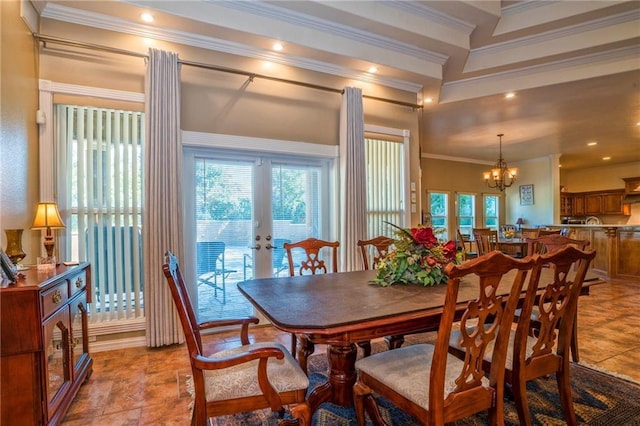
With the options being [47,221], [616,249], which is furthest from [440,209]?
[47,221]

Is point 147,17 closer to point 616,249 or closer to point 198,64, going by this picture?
point 198,64

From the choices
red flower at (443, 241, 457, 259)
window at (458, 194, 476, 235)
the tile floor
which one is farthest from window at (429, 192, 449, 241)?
red flower at (443, 241, 457, 259)

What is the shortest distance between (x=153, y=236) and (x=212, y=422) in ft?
5.60

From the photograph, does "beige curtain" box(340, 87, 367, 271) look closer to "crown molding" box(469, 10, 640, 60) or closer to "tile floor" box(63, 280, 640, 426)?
"tile floor" box(63, 280, 640, 426)

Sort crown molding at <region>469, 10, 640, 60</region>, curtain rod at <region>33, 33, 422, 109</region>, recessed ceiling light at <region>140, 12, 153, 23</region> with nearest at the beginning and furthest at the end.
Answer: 1. curtain rod at <region>33, 33, 422, 109</region>
2. recessed ceiling light at <region>140, 12, 153, 23</region>
3. crown molding at <region>469, 10, 640, 60</region>

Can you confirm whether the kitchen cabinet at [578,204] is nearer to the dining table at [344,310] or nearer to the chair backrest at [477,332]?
the dining table at [344,310]

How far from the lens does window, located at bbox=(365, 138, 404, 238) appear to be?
4293 mm

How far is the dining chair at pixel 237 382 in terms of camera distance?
1350 mm

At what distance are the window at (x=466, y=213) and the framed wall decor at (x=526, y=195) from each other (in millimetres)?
1337

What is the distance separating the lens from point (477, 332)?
1.39 meters

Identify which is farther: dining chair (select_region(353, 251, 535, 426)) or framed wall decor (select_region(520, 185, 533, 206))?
framed wall decor (select_region(520, 185, 533, 206))

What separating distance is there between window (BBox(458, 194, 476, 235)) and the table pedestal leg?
317 inches

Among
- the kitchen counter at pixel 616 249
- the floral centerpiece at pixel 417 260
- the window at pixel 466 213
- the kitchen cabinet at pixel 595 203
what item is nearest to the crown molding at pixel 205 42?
the floral centerpiece at pixel 417 260

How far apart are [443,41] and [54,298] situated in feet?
13.8
